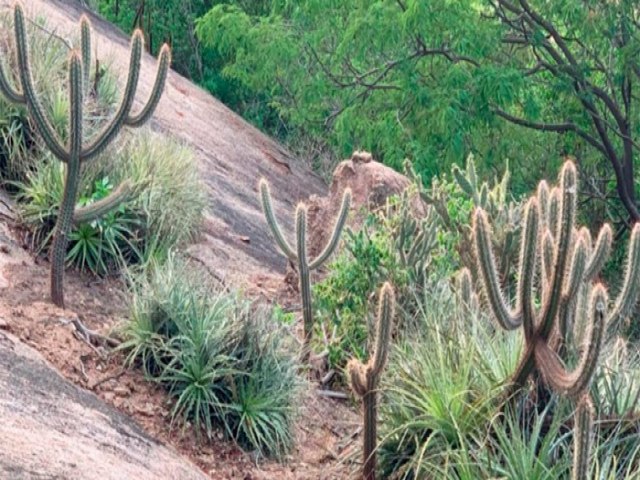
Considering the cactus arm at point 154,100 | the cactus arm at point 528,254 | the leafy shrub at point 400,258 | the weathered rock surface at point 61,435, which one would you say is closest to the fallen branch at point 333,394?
the leafy shrub at point 400,258

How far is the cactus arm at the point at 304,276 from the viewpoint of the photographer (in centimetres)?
904

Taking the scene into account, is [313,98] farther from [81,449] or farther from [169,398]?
[81,449]

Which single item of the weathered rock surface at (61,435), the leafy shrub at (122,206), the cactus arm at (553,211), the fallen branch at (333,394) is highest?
the cactus arm at (553,211)

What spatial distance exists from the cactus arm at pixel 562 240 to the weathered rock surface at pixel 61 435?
2.16 m

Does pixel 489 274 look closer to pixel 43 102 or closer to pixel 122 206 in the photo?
pixel 122 206

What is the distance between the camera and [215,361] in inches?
311

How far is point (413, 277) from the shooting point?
9719mm

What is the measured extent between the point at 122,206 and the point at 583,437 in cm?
487

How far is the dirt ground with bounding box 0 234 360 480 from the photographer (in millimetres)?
7602

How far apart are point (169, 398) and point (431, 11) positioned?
7906mm

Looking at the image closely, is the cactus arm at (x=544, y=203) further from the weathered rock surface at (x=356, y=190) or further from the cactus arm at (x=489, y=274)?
the weathered rock surface at (x=356, y=190)

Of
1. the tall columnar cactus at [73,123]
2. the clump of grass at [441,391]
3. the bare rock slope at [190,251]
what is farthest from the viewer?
the tall columnar cactus at [73,123]

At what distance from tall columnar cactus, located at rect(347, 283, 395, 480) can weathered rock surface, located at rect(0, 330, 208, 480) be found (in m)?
0.98

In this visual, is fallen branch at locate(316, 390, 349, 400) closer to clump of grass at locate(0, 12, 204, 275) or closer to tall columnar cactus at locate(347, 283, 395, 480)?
clump of grass at locate(0, 12, 204, 275)
